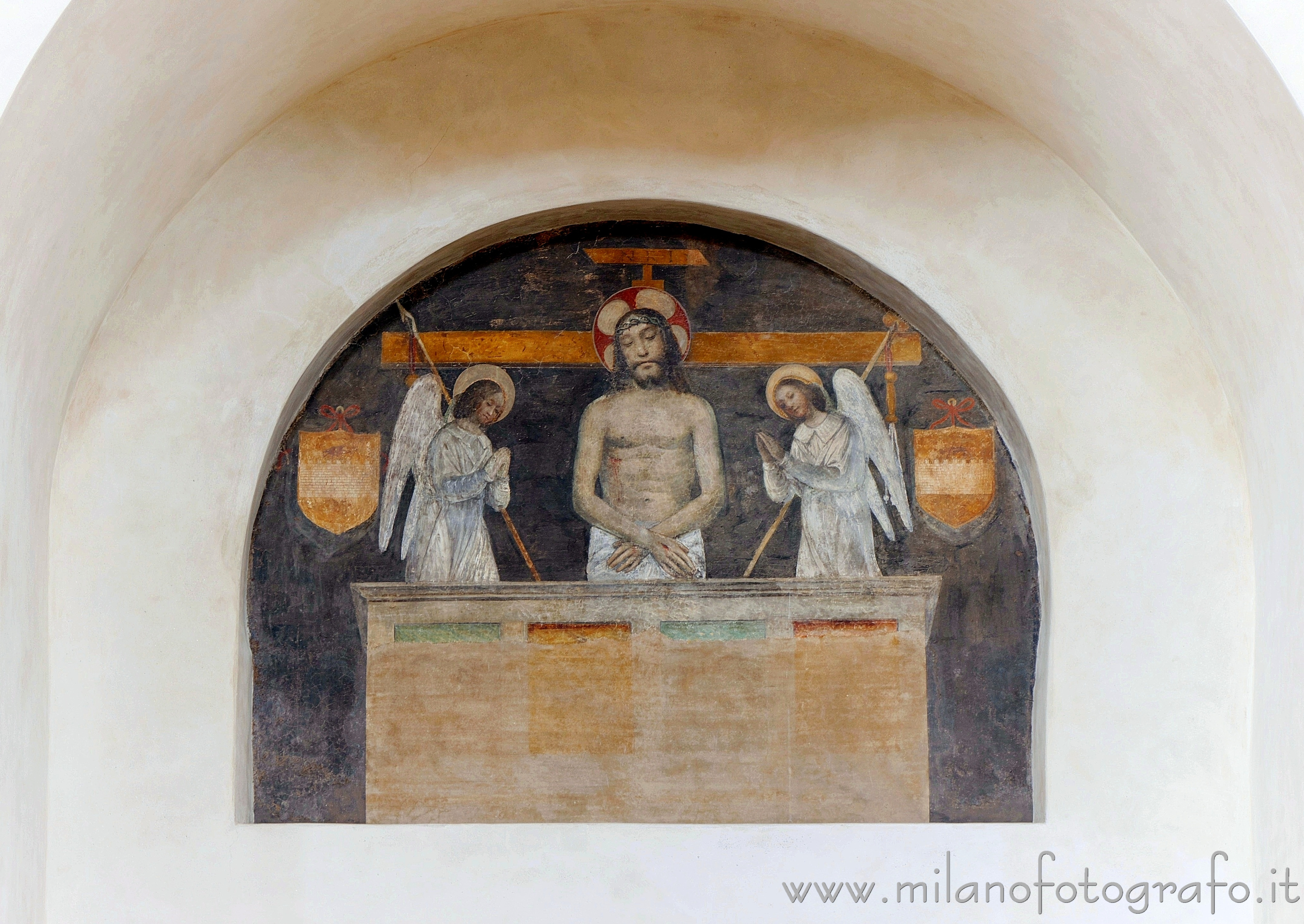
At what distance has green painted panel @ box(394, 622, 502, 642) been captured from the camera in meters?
5.12

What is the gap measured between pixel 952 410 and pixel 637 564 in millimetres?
1399

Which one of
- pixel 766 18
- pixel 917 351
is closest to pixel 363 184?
pixel 766 18

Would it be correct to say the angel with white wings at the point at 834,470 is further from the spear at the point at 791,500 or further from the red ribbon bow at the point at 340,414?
the red ribbon bow at the point at 340,414

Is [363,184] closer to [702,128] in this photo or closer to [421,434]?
[421,434]

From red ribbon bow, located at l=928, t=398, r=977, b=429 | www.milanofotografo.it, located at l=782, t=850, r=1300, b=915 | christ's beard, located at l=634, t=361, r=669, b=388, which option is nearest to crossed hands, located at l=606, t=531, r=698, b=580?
christ's beard, located at l=634, t=361, r=669, b=388

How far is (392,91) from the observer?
16.9 ft

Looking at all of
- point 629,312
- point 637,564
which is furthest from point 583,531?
point 629,312

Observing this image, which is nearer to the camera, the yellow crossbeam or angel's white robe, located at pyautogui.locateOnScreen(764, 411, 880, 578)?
angel's white robe, located at pyautogui.locateOnScreen(764, 411, 880, 578)

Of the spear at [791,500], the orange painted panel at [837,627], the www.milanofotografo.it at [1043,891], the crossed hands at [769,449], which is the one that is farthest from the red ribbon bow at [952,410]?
the www.milanofotografo.it at [1043,891]

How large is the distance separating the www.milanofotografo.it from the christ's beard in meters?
1.97

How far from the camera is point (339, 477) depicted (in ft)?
17.1

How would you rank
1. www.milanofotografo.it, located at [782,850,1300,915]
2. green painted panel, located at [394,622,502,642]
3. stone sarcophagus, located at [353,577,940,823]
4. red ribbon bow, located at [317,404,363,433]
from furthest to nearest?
red ribbon bow, located at [317,404,363,433] → green painted panel, located at [394,622,502,642] → stone sarcophagus, located at [353,577,940,823] → www.milanofotografo.it, located at [782,850,1300,915]

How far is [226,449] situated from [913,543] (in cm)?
268

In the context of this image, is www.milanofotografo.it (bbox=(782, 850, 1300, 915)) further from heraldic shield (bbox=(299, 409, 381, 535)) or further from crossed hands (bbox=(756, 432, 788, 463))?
heraldic shield (bbox=(299, 409, 381, 535))
